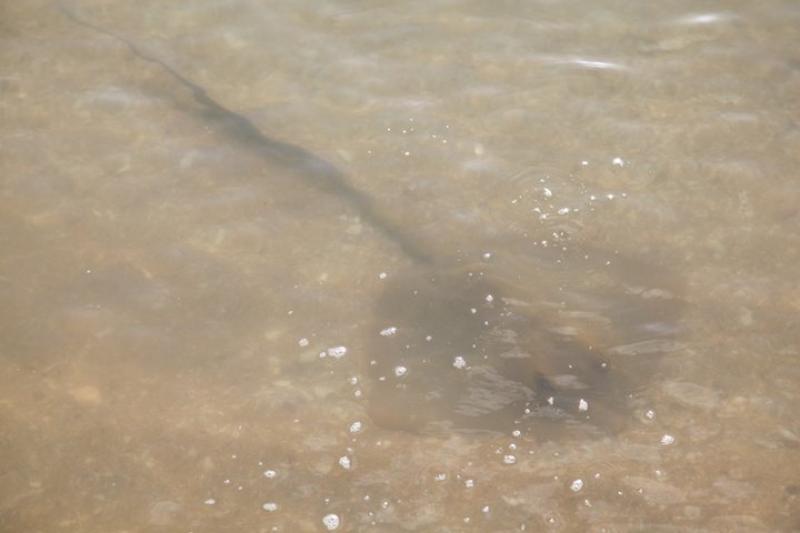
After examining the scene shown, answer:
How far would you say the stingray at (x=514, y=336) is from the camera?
2.79m

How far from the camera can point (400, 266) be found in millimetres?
3180

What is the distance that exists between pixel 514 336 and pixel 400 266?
20.5 inches

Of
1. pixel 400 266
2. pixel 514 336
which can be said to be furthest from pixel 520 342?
pixel 400 266

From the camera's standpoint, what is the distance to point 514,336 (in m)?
2.97

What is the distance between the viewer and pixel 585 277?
3139 millimetres

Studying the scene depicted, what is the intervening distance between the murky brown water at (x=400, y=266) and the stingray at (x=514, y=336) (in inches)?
0.4

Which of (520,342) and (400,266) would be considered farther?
(400,266)

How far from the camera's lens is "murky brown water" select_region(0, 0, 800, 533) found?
262cm

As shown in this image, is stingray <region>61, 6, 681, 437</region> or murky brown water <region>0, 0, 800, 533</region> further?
→ stingray <region>61, 6, 681, 437</region>

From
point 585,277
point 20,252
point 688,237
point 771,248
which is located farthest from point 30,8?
point 771,248

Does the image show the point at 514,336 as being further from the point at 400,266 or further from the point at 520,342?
the point at 400,266

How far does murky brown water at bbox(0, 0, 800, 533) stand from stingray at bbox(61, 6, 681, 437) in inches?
0.4

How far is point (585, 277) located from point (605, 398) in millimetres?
525

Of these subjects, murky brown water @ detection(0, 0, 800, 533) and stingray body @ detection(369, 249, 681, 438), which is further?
stingray body @ detection(369, 249, 681, 438)
